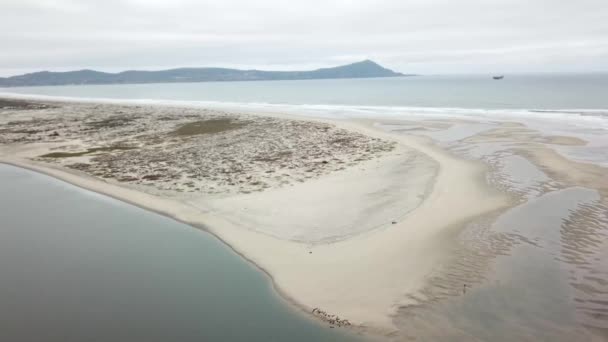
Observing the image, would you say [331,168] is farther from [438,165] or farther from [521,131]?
[521,131]

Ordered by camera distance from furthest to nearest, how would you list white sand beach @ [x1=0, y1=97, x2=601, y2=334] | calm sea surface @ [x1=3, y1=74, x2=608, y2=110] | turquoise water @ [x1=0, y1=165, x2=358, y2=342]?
calm sea surface @ [x1=3, y1=74, x2=608, y2=110] < white sand beach @ [x1=0, y1=97, x2=601, y2=334] < turquoise water @ [x1=0, y1=165, x2=358, y2=342]

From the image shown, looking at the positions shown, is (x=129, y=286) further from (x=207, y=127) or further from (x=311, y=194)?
(x=207, y=127)

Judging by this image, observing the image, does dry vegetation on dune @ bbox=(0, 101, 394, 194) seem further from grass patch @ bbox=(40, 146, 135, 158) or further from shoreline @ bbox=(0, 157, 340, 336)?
shoreline @ bbox=(0, 157, 340, 336)

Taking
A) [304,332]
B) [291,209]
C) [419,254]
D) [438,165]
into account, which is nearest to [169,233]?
[291,209]

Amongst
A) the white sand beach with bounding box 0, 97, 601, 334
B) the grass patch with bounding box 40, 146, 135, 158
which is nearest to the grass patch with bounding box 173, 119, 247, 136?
the grass patch with bounding box 40, 146, 135, 158

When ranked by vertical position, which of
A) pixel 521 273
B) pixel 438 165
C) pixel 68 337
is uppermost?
pixel 438 165

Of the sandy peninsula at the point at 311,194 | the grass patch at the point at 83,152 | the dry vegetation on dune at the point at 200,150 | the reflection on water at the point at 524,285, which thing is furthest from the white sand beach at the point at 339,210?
the reflection on water at the point at 524,285

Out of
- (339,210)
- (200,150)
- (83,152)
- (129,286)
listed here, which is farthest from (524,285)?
(83,152)

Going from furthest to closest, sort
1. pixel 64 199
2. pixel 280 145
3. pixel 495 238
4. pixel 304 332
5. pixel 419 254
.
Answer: pixel 280 145 < pixel 64 199 < pixel 495 238 < pixel 419 254 < pixel 304 332
